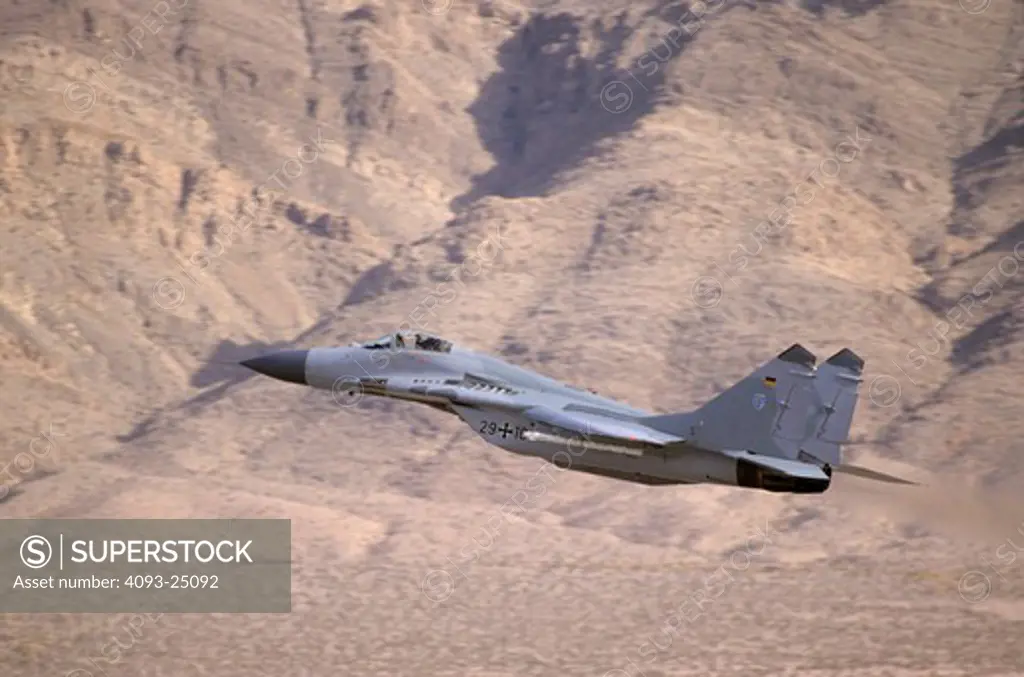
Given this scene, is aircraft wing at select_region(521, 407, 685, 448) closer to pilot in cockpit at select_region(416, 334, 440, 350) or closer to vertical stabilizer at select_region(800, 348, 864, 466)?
vertical stabilizer at select_region(800, 348, 864, 466)

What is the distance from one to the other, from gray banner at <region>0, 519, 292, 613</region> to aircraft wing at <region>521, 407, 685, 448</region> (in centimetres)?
4382

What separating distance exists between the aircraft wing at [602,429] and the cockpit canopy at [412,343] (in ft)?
16.5

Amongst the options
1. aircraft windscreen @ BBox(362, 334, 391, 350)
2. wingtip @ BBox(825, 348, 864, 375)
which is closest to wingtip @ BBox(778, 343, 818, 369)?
wingtip @ BBox(825, 348, 864, 375)

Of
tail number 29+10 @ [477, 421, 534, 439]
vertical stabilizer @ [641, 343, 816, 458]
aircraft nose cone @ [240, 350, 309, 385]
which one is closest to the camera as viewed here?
vertical stabilizer @ [641, 343, 816, 458]

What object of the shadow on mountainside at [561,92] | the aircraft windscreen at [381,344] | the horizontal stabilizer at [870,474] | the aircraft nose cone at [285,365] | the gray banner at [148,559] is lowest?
the gray banner at [148,559]

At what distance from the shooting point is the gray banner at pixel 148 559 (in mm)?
94250

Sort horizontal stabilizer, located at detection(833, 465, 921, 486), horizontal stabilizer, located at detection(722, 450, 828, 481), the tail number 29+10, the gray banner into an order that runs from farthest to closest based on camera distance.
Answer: the gray banner, the tail number 29+10, horizontal stabilizer, located at detection(722, 450, 828, 481), horizontal stabilizer, located at detection(833, 465, 921, 486)

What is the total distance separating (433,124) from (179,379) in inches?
1273

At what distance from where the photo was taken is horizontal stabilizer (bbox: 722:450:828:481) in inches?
1929

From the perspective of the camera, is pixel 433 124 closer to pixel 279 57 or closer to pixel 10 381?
pixel 279 57

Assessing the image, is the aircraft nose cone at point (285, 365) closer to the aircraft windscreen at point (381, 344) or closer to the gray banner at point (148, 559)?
the aircraft windscreen at point (381, 344)

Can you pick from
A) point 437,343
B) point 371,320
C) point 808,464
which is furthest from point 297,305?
point 808,464

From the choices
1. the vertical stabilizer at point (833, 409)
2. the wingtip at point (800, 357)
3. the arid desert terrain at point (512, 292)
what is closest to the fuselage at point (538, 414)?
the vertical stabilizer at point (833, 409)

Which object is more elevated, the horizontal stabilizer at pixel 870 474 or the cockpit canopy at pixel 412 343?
the cockpit canopy at pixel 412 343
